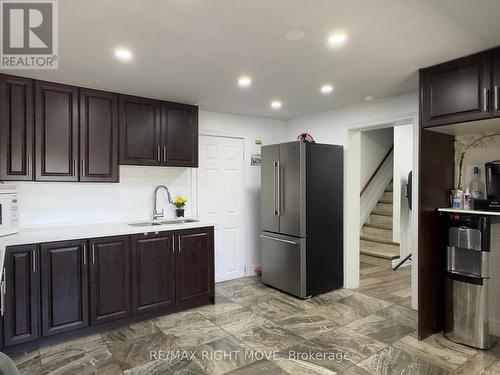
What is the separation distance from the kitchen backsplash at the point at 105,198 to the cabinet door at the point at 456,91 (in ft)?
9.22

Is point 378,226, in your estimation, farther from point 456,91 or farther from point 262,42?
point 262,42

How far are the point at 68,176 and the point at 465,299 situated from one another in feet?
12.5

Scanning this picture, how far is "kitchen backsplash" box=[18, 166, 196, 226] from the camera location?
3.15 metres

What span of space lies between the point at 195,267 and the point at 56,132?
1966 mm

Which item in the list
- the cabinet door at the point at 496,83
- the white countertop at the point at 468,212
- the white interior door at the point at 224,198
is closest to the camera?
the cabinet door at the point at 496,83

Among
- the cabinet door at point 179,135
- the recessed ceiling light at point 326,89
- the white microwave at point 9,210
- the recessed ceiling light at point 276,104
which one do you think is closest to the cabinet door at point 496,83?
the recessed ceiling light at point 326,89

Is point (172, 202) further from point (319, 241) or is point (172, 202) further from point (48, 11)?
point (48, 11)

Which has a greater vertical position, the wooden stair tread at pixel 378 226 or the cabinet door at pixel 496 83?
the cabinet door at pixel 496 83

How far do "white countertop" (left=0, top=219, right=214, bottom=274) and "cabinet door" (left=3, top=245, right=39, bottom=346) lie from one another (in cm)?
7

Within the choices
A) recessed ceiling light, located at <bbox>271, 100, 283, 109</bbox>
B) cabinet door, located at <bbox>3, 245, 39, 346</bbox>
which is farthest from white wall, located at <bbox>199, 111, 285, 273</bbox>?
cabinet door, located at <bbox>3, 245, 39, 346</bbox>

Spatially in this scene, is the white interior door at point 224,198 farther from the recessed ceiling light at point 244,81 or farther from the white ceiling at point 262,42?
the recessed ceiling light at point 244,81

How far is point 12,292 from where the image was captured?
2535mm

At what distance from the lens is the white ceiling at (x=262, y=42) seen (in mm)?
1766

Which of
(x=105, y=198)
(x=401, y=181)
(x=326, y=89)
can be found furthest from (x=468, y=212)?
(x=105, y=198)
